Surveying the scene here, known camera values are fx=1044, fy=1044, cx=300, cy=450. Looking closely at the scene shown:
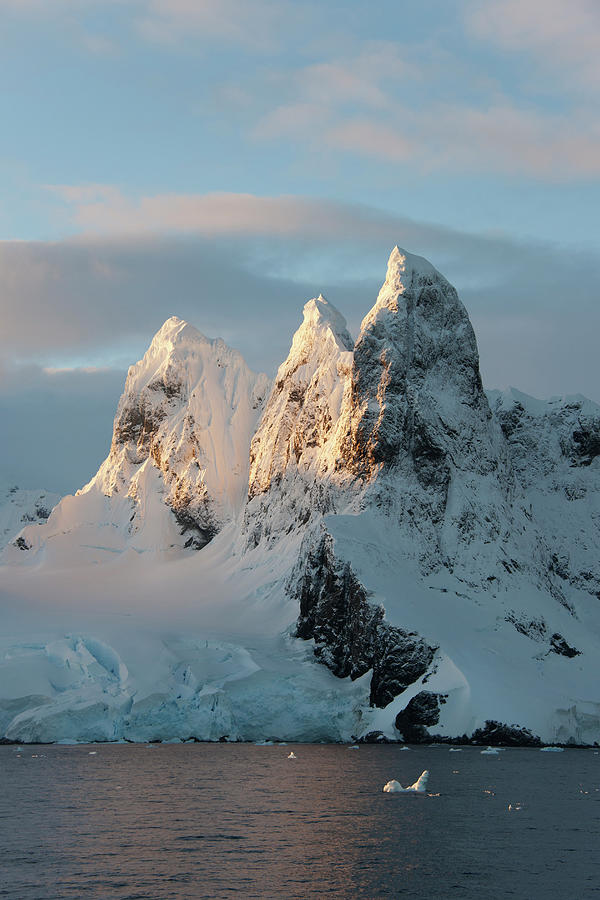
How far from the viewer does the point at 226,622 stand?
136 metres

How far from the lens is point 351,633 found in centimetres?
11138

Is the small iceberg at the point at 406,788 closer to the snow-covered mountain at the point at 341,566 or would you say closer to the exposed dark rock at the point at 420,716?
the exposed dark rock at the point at 420,716

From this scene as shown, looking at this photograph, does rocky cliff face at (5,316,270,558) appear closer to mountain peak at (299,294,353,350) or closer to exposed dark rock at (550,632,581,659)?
mountain peak at (299,294,353,350)

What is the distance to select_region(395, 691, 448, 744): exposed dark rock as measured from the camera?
98250mm

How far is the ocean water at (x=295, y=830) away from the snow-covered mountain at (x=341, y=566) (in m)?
21.0

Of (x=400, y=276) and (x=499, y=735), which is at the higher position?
(x=400, y=276)

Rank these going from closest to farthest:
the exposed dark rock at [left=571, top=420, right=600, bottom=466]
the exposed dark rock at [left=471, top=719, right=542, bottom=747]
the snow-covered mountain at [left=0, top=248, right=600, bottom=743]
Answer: the exposed dark rock at [left=471, top=719, right=542, bottom=747] → the snow-covered mountain at [left=0, top=248, right=600, bottom=743] → the exposed dark rock at [left=571, top=420, right=600, bottom=466]

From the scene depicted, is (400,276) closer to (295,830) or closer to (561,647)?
(561,647)

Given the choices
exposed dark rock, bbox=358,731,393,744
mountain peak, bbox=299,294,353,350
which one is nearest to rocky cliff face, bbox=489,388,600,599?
mountain peak, bbox=299,294,353,350

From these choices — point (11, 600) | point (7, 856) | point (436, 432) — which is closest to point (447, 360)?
point (436, 432)

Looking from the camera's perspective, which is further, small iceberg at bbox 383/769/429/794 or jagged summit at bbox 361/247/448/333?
jagged summit at bbox 361/247/448/333

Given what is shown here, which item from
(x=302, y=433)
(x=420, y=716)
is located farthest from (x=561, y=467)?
(x=420, y=716)

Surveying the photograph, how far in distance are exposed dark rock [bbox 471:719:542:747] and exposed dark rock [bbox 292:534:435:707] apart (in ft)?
26.6

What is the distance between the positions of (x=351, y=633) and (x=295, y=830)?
6313cm
